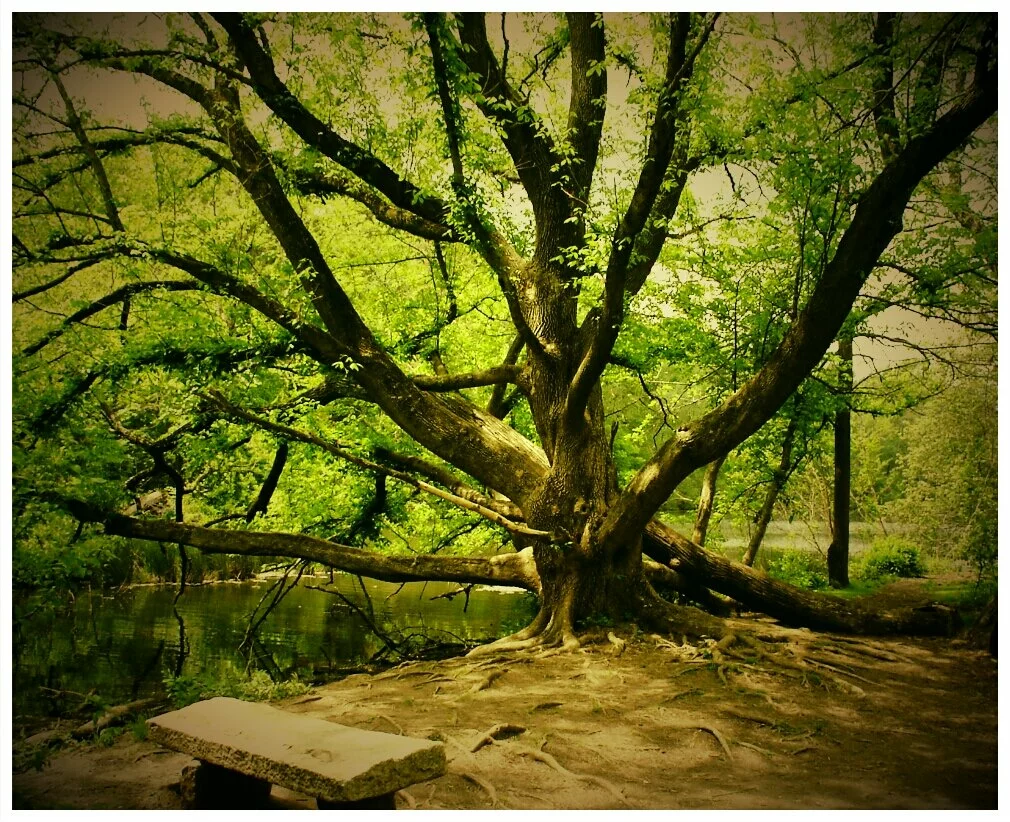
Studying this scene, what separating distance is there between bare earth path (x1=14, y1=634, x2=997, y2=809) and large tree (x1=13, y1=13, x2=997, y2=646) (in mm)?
978

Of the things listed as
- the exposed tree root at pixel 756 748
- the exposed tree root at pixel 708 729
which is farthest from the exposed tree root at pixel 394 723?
the exposed tree root at pixel 756 748

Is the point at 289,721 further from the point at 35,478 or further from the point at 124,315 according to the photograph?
the point at 124,315

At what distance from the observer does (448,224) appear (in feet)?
19.6

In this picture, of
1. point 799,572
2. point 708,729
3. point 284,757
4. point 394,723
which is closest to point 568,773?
point 708,729

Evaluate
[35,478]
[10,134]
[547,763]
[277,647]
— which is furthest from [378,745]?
[277,647]

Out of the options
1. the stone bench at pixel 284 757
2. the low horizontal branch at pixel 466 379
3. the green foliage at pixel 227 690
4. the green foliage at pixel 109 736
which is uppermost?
the low horizontal branch at pixel 466 379

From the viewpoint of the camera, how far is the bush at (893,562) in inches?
402

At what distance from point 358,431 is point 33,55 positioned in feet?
13.2

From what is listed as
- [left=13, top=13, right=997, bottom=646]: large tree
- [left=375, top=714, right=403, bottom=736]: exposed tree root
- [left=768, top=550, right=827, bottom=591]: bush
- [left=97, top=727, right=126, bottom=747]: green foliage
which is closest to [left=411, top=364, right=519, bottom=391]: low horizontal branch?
[left=13, top=13, right=997, bottom=646]: large tree

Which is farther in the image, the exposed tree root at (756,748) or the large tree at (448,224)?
the large tree at (448,224)

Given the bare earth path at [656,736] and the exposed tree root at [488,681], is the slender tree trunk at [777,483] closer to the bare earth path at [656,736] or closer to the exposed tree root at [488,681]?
the bare earth path at [656,736]

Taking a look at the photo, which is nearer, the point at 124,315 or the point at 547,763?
the point at 547,763

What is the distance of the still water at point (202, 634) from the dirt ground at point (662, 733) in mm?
1514

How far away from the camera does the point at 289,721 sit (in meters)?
2.53
